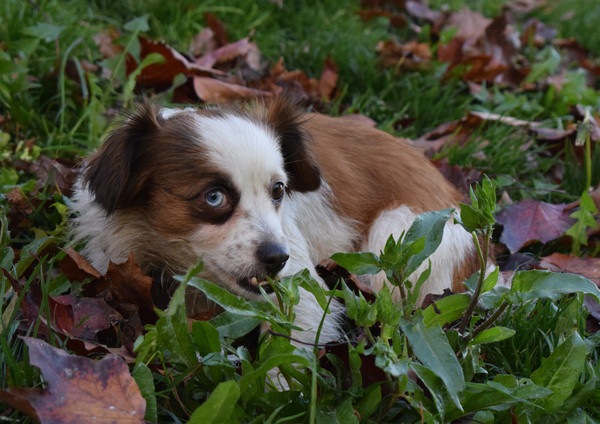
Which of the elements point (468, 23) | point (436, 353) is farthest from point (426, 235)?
point (468, 23)

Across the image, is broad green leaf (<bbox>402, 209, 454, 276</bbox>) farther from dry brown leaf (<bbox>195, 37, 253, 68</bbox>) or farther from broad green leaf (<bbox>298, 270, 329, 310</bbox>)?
dry brown leaf (<bbox>195, 37, 253, 68</bbox>)

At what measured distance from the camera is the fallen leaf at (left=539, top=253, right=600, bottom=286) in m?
3.21

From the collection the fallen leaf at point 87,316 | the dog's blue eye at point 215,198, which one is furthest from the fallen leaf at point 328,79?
the fallen leaf at point 87,316

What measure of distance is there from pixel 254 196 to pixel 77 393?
0.96 metres

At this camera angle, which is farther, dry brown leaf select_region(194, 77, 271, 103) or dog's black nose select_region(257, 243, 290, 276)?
dry brown leaf select_region(194, 77, 271, 103)

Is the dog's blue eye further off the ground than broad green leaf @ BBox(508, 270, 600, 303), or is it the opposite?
the dog's blue eye

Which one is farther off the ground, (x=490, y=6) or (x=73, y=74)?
(x=73, y=74)

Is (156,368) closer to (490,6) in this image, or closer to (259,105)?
(259,105)

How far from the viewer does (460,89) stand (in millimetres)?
4969

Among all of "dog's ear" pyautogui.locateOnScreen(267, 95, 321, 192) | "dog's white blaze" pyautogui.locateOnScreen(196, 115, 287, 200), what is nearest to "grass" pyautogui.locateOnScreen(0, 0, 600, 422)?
"dog's white blaze" pyautogui.locateOnScreen(196, 115, 287, 200)

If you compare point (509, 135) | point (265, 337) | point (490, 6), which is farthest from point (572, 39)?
point (265, 337)

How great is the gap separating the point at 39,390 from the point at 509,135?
315 centimetres

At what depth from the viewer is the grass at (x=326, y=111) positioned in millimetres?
2047

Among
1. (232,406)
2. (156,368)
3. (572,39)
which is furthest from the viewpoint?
(572,39)
